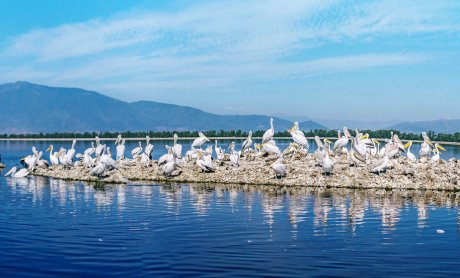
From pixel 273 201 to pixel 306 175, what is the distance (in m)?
8.94

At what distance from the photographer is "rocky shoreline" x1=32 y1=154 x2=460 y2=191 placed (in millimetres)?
37906

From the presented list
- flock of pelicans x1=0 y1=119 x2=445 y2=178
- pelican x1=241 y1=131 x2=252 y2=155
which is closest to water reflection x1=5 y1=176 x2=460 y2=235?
flock of pelicans x1=0 y1=119 x2=445 y2=178

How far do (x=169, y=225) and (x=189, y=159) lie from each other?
2548cm

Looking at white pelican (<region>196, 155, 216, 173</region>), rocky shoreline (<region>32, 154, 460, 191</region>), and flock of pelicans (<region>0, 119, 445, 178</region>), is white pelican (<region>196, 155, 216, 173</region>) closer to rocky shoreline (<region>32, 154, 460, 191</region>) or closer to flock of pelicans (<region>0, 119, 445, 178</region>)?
flock of pelicans (<region>0, 119, 445, 178</region>)

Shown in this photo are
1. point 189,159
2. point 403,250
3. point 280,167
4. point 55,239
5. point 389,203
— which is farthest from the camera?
point 189,159

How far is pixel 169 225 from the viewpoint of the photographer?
23.8 meters

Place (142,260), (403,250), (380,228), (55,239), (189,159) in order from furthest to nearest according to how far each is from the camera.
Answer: (189,159) → (380,228) → (55,239) → (403,250) → (142,260)

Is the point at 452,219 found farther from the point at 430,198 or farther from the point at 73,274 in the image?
the point at 73,274

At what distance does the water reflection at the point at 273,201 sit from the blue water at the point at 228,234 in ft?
0.19

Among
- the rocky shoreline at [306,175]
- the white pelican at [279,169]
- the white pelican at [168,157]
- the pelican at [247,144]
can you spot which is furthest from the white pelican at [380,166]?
the white pelican at [168,157]

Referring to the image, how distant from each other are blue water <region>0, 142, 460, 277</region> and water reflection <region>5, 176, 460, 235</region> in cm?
6

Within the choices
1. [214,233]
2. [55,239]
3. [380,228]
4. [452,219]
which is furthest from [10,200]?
[452,219]

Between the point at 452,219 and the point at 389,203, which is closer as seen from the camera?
the point at 452,219

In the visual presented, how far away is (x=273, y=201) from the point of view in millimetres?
31234
